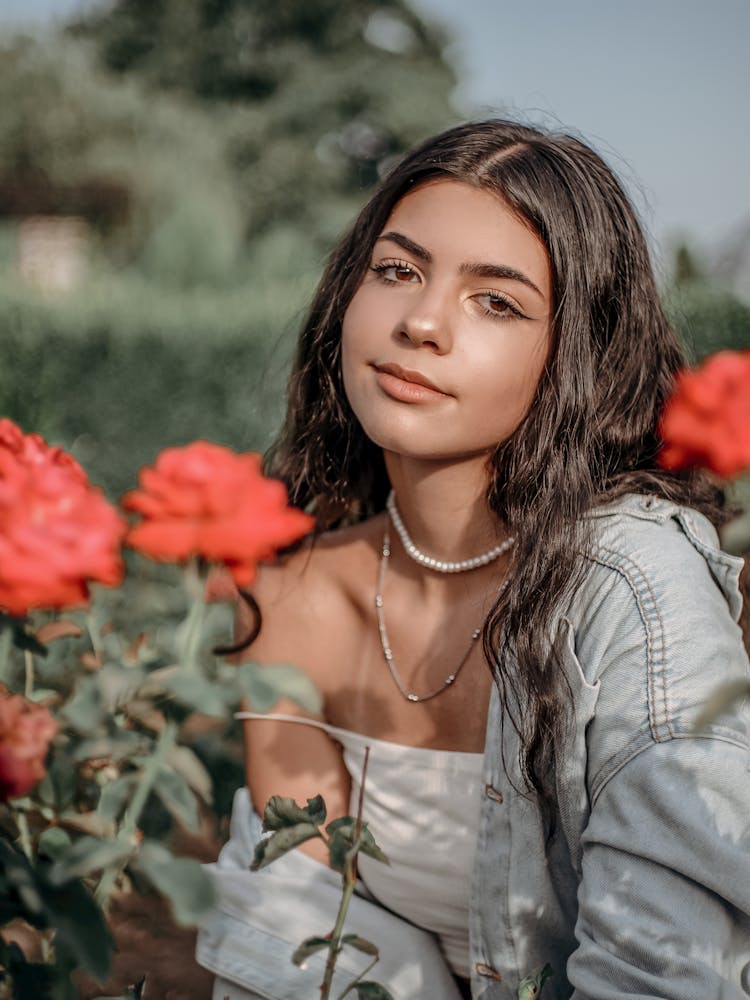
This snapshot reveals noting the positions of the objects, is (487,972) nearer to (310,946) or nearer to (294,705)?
(294,705)

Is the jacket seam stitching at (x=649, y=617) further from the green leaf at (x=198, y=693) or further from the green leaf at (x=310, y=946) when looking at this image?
the green leaf at (x=198, y=693)

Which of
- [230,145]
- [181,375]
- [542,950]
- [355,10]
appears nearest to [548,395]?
[542,950]

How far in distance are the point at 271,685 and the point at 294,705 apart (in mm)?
1381

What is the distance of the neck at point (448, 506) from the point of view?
1.88 metres

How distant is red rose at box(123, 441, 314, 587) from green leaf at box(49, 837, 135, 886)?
21 cm

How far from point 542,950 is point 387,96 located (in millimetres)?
23844

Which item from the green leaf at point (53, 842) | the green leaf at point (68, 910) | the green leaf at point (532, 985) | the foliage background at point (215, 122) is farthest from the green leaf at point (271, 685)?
the foliage background at point (215, 122)

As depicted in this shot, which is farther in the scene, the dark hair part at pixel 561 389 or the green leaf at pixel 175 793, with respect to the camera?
the dark hair part at pixel 561 389

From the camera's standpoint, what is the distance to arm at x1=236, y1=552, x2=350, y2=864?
217 centimetres

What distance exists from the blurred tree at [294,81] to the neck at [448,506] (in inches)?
817

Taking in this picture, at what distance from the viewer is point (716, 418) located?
79 centimetres

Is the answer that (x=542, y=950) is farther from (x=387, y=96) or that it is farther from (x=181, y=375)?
(x=387, y=96)

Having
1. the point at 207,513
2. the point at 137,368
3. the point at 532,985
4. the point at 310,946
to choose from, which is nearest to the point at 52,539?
the point at 207,513

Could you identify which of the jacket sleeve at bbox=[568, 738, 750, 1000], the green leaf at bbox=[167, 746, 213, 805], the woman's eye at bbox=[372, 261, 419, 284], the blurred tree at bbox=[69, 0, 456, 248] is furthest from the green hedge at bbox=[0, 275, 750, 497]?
the blurred tree at bbox=[69, 0, 456, 248]
